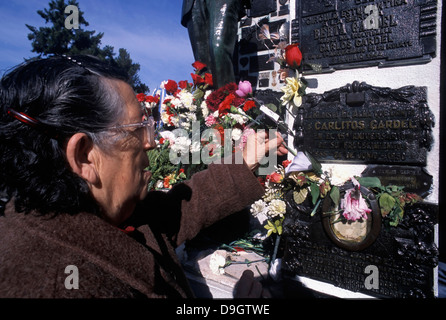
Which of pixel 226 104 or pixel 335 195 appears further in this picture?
pixel 226 104

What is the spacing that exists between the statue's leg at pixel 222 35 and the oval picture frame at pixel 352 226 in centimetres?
194

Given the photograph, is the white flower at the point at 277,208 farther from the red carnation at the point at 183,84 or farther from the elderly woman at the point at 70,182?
the red carnation at the point at 183,84

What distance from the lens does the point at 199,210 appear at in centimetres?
170

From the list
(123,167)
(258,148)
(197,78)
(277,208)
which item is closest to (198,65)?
(197,78)

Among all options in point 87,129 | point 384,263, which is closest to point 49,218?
point 87,129

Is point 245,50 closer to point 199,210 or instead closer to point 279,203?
point 279,203

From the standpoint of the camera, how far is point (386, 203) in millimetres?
1801

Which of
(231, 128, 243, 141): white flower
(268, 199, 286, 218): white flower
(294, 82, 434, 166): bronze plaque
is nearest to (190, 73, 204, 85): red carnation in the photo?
(231, 128, 243, 141): white flower

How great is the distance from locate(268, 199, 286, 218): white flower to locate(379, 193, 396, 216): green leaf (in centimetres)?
69

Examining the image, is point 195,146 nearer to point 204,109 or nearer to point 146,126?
point 204,109

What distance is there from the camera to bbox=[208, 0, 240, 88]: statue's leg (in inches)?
122

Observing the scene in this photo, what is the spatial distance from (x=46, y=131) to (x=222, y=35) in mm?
2631
